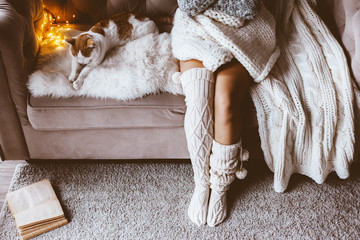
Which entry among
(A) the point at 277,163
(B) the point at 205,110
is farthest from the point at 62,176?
(A) the point at 277,163

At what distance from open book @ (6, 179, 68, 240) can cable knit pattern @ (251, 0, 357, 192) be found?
0.89 meters

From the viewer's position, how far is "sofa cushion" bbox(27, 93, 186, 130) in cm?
127

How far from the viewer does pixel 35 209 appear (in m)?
1.30

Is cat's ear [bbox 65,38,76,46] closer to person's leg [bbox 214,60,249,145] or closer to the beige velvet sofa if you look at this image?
the beige velvet sofa

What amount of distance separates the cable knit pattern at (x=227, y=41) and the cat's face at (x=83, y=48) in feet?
1.13

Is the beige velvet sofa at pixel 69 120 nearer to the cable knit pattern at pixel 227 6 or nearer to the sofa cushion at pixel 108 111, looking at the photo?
the sofa cushion at pixel 108 111

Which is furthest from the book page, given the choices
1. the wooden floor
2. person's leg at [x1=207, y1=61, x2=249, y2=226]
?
person's leg at [x1=207, y1=61, x2=249, y2=226]

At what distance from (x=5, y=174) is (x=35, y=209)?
326 mm

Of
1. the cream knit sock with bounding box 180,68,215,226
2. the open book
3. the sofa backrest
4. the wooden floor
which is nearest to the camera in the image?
the cream knit sock with bounding box 180,68,215,226

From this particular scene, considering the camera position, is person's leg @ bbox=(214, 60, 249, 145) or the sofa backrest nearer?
person's leg @ bbox=(214, 60, 249, 145)

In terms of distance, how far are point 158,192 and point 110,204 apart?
210 mm

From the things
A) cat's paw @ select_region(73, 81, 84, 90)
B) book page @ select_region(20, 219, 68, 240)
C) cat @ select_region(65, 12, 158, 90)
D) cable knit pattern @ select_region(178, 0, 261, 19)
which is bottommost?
book page @ select_region(20, 219, 68, 240)

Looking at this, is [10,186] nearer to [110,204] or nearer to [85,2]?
[110,204]

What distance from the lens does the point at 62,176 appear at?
148 cm
